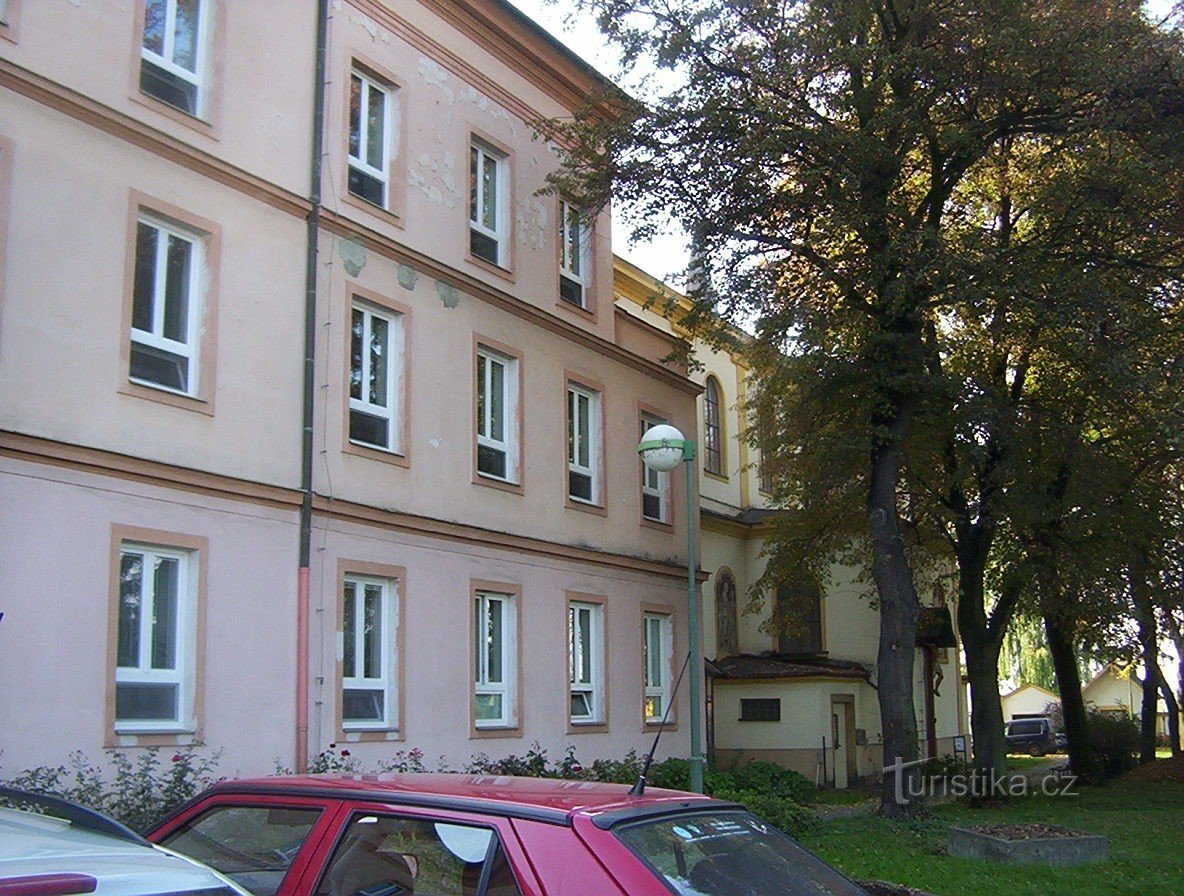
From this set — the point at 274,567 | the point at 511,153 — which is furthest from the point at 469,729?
the point at 511,153

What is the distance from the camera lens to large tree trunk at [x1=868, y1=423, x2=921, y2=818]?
63.6ft

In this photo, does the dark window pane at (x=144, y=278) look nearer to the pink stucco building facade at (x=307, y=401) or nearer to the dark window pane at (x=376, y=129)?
the pink stucco building facade at (x=307, y=401)

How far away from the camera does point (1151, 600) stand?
2475 cm

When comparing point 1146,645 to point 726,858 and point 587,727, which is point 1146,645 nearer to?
point 587,727

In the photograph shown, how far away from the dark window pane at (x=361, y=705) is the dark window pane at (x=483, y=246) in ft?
21.8

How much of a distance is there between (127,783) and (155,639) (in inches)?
62.6

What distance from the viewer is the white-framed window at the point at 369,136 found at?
16.8m

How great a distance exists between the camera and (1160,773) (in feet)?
104

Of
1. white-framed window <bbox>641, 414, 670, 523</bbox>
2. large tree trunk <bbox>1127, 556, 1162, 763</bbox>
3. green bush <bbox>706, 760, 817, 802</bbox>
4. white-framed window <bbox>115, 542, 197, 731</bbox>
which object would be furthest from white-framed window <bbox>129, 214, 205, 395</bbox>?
large tree trunk <bbox>1127, 556, 1162, 763</bbox>

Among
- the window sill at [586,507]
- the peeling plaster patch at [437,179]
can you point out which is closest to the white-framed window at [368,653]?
the window sill at [586,507]

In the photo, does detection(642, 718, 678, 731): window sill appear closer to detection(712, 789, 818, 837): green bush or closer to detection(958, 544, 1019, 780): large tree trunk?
detection(712, 789, 818, 837): green bush

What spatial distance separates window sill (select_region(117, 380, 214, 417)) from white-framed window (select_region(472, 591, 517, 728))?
17.5 ft

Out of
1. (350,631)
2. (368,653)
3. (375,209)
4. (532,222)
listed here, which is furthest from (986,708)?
(375,209)

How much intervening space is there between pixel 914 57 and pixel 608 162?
474cm
